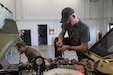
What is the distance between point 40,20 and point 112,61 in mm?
8862

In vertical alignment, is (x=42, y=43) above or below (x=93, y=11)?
below

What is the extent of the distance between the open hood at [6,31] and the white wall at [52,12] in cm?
870

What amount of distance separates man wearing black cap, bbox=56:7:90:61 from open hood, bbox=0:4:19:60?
3.08 feet

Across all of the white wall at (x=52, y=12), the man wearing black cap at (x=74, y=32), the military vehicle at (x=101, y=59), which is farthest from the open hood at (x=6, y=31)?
the white wall at (x=52, y=12)

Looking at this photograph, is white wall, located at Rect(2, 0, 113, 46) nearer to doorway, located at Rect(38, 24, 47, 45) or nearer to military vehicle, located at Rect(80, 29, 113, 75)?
doorway, located at Rect(38, 24, 47, 45)

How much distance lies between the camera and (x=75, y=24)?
2471 millimetres

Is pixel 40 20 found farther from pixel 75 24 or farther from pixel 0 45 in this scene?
pixel 0 45

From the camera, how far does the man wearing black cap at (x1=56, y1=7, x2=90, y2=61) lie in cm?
220

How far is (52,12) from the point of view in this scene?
1025 centimetres

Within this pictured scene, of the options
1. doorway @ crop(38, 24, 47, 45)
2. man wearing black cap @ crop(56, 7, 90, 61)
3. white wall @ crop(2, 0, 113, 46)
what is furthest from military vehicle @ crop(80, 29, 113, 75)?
doorway @ crop(38, 24, 47, 45)

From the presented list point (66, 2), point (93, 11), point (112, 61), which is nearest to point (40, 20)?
point (66, 2)

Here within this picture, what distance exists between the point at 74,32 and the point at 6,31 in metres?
1.40

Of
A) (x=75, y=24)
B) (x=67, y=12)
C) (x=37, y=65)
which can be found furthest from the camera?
(x=75, y=24)

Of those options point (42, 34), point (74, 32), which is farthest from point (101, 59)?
point (42, 34)
